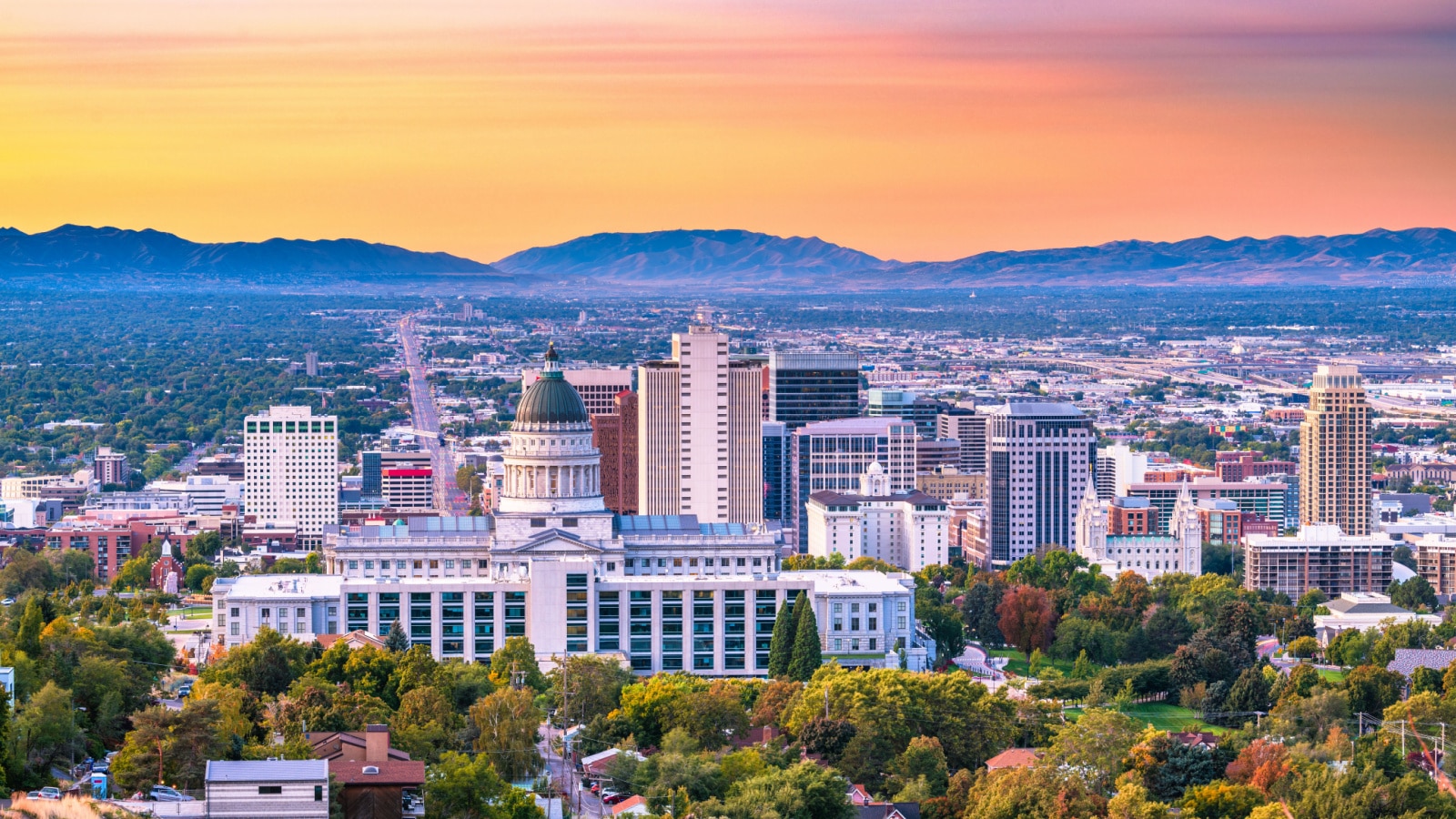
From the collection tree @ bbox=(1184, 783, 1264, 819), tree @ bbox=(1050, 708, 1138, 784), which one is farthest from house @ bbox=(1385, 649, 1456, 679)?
tree @ bbox=(1184, 783, 1264, 819)

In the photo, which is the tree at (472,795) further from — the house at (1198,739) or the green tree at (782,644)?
the green tree at (782,644)

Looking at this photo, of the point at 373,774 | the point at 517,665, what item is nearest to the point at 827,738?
the point at 373,774

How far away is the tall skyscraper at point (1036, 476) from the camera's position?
18338 centimetres

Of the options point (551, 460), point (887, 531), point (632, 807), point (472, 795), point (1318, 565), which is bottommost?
point (1318, 565)

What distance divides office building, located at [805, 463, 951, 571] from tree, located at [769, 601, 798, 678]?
4897cm

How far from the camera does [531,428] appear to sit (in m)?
126

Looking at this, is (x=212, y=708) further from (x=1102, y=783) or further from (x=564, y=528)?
(x=564, y=528)

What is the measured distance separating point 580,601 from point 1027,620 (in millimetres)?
22071

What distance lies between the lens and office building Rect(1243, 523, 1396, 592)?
510ft

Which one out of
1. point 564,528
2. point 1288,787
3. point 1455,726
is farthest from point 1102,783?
point 564,528

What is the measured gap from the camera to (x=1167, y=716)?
351ft

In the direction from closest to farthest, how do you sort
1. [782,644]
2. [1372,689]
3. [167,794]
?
[167,794], [1372,689], [782,644]

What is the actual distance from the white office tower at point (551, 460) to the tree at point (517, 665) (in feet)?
44.4

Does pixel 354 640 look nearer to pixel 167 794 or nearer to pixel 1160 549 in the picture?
pixel 167 794
